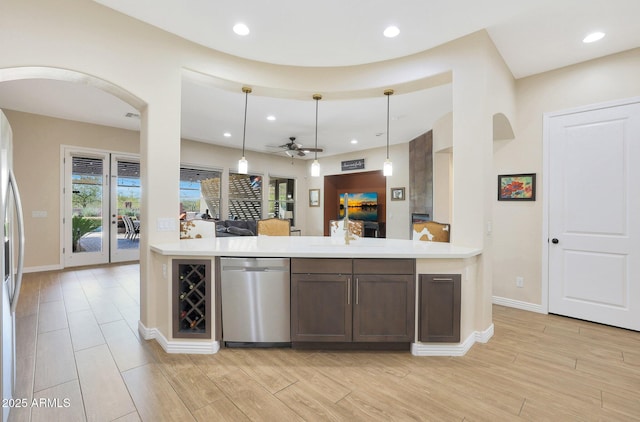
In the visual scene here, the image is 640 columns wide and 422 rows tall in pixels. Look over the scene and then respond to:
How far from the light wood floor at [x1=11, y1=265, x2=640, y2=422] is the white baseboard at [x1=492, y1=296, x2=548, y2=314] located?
0.45 metres

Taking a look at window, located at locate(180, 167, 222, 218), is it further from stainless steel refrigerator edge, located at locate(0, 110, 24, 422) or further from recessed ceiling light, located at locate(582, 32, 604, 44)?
recessed ceiling light, located at locate(582, 32, 604, 44)

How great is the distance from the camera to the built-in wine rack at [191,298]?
8.14ft

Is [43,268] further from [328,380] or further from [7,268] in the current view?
[328,380]

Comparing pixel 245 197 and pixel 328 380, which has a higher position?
pixel 245 197

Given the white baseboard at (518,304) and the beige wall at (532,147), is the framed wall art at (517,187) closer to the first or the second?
the beige wall at (532,147)

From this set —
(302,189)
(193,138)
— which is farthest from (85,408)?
(302,189)

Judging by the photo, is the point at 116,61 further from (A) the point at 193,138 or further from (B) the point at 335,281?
(A) the point at 193,138

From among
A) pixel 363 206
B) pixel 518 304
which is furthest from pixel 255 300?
pixel 363 206

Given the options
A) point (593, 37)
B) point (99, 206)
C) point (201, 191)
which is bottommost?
point (99, 206)

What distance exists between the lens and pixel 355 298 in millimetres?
2453

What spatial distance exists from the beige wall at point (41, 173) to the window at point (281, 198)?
485 cm

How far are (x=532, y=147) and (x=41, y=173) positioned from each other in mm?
8095

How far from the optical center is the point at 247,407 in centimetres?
181

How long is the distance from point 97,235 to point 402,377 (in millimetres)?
6689
